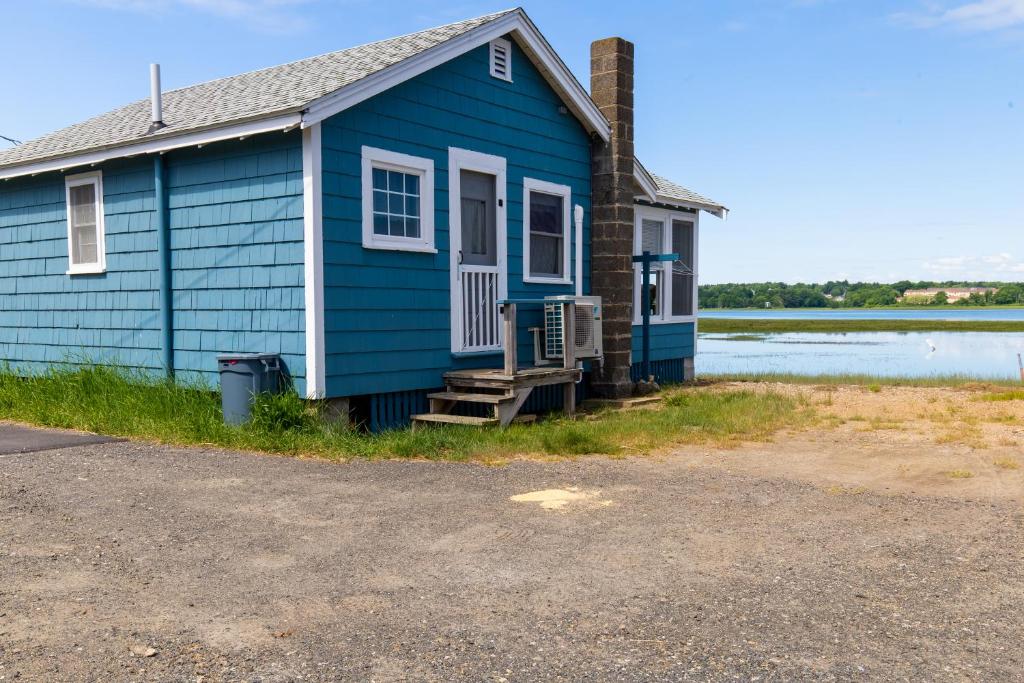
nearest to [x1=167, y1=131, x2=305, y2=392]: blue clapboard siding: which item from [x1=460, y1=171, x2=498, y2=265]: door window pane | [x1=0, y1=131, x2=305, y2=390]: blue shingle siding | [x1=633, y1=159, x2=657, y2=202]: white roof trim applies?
[x1=0, y1=131, x2=305, y2=390]: blue shingle siding

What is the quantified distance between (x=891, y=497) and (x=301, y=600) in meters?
4.51

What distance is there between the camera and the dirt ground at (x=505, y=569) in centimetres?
375

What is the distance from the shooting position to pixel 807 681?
351 cm

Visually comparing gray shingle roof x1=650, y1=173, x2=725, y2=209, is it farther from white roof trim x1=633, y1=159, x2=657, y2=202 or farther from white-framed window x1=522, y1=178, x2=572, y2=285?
white-framed window x1=522, y1=178, x2=572, y2=285

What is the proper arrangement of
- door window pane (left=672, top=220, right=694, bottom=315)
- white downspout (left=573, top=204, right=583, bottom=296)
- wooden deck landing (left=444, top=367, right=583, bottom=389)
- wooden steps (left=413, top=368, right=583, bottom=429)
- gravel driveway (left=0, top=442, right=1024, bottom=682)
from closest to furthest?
gravel driveway (left=0, top=442, right=1024, bottom=682)
wooden steps (left=413, top=368, right=583, bottom=429)
wooden deck landing (left=444, top=367, right=583, bottom=389)
white downspout (left=573, top=204, right=583, bottom=296)
door window pane (left=672, top=220, right=694, bottom=315)

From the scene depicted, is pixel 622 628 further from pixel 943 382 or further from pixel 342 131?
pixel 943 382

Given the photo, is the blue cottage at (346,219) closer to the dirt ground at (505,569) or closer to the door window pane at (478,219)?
the door window pane at (478,219)

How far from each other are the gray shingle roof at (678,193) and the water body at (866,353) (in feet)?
26.2

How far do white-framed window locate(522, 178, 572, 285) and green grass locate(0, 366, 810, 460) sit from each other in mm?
2083

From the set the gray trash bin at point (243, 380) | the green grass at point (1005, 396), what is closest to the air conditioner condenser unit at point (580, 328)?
the gray trash bin at point (243, 380)

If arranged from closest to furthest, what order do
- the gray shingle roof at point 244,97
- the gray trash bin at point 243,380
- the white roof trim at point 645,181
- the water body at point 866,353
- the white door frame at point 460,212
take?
the gray trash bin at point 243,380
the gray shingle roof at point 244,97
the white door frame at point 460,212
the white roof trim at point 645,181
the water body at point 866,353

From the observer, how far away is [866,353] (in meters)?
37.4

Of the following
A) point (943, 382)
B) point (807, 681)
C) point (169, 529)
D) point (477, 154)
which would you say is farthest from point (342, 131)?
point (943, 382)

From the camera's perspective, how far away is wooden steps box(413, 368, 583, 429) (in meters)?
9.77
